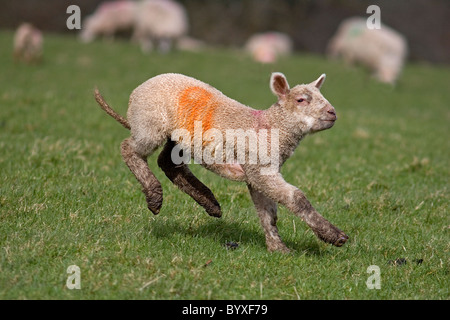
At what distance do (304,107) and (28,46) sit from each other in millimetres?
13973

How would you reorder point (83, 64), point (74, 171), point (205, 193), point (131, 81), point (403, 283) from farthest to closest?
point (83, 64) → point (131, 81) → point (74, 171) → point (205, 193) → point (403, 283)

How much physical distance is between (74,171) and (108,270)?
262 centimetres

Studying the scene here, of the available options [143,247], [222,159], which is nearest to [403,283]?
[222,159]

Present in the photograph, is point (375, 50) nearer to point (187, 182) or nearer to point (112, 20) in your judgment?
point (112, 20)

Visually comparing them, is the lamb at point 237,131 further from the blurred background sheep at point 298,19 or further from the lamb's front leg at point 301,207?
the blurred background sheep at point 298,19

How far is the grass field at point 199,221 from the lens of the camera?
4742 mm

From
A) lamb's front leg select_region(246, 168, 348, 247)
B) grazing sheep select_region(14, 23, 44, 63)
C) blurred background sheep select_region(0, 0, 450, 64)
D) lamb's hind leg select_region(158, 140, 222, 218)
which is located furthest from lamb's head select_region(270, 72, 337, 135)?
blurred background sheep select_region(0, 0, 450, 64)

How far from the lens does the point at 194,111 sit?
5.34 meters

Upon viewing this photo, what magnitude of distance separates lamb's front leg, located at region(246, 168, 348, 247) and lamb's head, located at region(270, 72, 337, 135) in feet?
1.65

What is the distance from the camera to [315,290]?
478 centimetres

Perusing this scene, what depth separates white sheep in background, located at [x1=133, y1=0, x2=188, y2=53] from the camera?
21.9 meters
